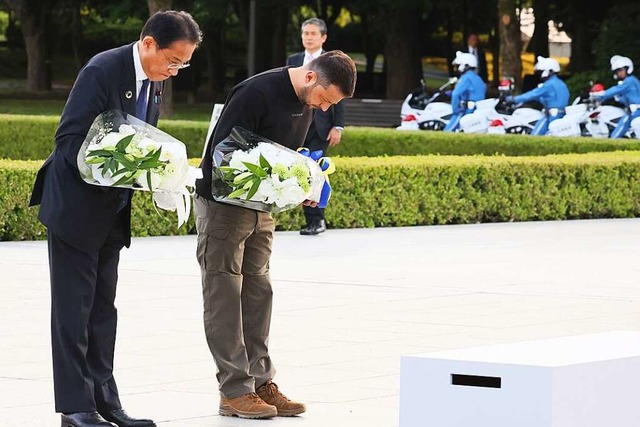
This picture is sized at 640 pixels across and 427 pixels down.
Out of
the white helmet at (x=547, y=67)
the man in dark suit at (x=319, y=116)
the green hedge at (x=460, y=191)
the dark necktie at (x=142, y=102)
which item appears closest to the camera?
the dark necktie at (x=142, y=102)

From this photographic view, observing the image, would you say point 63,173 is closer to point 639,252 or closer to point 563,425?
point 563,425

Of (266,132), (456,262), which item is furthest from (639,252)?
(266,132)

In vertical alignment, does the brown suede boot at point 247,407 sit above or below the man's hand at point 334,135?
below

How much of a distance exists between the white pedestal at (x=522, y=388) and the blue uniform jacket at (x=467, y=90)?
20.1 metres

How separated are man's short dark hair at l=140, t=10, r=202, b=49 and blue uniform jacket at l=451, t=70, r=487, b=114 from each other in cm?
1998

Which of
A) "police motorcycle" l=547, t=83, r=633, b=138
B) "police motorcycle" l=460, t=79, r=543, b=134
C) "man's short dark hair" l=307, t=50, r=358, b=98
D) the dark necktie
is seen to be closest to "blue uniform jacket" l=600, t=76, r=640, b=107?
"police motorcycle" l=547, t=83, r=633, b=138

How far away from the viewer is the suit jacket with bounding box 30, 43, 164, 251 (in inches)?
219

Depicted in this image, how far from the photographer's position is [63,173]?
18.4 feet

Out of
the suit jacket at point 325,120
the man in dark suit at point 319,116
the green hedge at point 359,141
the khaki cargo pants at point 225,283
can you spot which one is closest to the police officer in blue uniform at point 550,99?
the green hedge at point 359,141

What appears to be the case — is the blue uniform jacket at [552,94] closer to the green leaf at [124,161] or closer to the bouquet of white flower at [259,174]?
the bouquet of white flower at [259,174]

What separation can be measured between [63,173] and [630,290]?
5.86 m

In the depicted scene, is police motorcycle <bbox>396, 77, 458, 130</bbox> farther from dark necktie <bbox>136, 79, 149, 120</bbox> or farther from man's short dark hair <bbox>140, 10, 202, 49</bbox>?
man's short dark hair <bbox>140, 10, 202, 49</bbox>

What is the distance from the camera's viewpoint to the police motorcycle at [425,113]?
26.3m

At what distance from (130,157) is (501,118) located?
19970 millimetres
